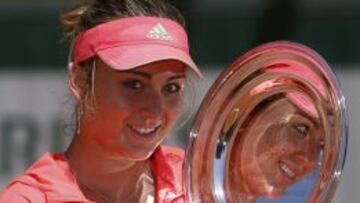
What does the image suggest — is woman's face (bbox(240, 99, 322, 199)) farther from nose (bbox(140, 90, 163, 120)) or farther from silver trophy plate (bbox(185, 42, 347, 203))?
nose (bbox(140, 90, 163, 120))

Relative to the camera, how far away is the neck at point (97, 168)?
1.64 m

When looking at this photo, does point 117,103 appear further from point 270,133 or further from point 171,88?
point 270,133

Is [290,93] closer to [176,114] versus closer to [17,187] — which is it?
[176,114]

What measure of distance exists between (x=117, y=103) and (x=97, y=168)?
12cm

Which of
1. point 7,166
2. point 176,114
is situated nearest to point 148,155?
point 176,114

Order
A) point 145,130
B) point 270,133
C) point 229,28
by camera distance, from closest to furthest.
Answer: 1. point 145,130
2. point 270,133
3. point 229,28

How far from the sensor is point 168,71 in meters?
1.60

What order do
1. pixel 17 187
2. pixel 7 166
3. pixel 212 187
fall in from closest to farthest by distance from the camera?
pixel 17 187
pixel 212 187
pixel 7 166

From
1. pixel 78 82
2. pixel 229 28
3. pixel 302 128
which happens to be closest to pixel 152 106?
pixel 78 82

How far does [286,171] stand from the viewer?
1656 millimetres

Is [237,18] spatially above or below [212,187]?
below

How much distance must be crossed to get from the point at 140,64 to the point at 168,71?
2.0 inches

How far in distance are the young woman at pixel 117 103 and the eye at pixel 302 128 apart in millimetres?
174

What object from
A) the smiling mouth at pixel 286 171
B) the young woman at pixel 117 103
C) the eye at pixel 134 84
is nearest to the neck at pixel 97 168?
the young woman at pixel 117 103
